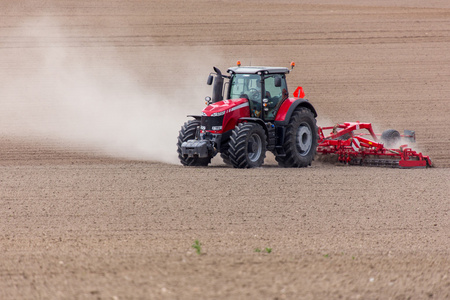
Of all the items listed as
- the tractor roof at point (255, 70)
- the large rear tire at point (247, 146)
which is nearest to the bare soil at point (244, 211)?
the large rear tire at point (247, 146)

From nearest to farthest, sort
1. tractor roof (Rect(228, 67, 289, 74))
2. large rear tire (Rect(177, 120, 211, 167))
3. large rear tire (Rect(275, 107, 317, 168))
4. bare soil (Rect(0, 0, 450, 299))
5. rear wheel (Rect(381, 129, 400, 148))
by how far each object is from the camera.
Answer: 1. bare soil (Rect(0, 0, 450, 299))
2. tractor roof (Rect(228, 67, 289, 74))
3. large rear tire (Rect(177, 120, 211, 167))
4. large rear tire (Rect(275, 107, 317, 168))
5. rear wheel (Rect(381, 129, 400, 148))

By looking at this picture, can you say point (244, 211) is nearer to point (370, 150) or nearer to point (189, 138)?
point (189, 138)

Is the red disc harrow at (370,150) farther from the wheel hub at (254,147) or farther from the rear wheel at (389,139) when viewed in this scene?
the wheel hub at (254,147)

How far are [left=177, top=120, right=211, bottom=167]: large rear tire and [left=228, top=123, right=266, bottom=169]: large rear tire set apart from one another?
3.01ft

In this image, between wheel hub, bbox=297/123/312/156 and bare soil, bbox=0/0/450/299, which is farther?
wheel hub, bbox=297/123/312/156

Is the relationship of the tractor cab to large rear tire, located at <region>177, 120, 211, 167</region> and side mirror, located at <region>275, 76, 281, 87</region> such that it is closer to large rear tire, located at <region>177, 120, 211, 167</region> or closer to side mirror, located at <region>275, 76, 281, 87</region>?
side mirror, located at <region>275, 76, 281, 87</region>

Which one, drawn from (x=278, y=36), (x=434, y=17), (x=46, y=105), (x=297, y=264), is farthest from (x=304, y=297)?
(x=434, y=17)

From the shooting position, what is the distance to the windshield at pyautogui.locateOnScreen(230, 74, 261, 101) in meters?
14.1

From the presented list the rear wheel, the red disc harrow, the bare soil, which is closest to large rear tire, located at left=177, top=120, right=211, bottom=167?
the bare soil

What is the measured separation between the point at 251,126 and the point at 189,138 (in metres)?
1.46

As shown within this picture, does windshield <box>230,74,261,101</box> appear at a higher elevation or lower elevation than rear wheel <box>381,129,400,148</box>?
higher

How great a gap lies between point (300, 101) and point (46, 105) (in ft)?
34.9

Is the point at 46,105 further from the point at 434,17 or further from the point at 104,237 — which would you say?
the point at 434,17

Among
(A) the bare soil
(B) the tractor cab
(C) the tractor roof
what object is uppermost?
(C) the tractor roof
